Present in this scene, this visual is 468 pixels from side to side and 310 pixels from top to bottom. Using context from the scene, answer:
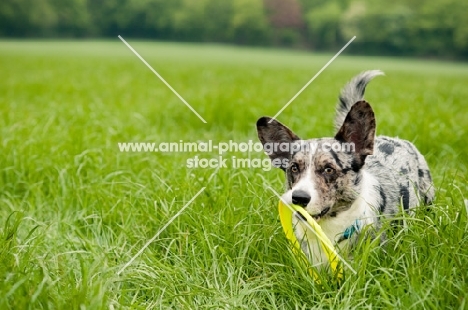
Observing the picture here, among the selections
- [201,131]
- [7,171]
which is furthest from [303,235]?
[201,131]

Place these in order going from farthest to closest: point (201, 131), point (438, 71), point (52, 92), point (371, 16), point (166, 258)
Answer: point (438, 71) < point (371, 16) < point (52, 92) < point (201, 131) < point (166, 258)

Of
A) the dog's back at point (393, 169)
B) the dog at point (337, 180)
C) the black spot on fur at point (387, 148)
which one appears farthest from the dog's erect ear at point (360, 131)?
the black spot on fur at point (387, 148)

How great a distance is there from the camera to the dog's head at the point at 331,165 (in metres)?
2.81

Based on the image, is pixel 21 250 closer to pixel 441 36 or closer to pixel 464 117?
pixel 464 117

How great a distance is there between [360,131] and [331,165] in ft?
0.86

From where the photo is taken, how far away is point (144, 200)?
397 centimetres

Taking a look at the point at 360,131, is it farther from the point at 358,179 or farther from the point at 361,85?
the point at 361,85

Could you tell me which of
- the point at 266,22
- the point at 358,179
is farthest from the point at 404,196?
the point at 266,22

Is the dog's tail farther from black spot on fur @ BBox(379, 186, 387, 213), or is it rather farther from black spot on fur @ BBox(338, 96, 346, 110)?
black spot on fur @ BBox(379, 186, 387, 213)

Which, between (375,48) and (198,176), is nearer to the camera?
(198,176)

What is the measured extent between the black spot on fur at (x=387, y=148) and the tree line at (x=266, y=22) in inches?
235

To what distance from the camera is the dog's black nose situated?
276 centimetres

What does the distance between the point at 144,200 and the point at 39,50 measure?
52.6 feet

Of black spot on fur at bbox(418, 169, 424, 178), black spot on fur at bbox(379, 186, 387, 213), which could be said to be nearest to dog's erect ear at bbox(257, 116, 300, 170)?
black spot on fur at bbox(379, 186, 387, 213)
